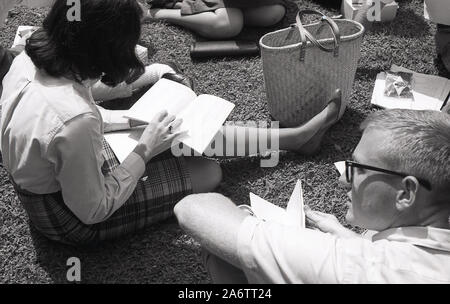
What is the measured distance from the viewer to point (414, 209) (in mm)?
1430

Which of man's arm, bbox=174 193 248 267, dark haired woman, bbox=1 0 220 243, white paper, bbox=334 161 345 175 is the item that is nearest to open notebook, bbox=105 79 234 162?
dark haired woman, bbox=1 0 220 243

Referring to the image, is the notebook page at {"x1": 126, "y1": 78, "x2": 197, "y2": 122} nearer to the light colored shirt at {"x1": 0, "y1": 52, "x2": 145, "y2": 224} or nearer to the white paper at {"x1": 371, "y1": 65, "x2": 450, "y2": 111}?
the light colored shirt at {"x1": 0, "y1": 52, "x2": 145, "y2": 224}

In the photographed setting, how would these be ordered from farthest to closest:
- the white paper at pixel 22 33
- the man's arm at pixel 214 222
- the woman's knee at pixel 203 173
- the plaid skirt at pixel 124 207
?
the white paper at pixel 22 33
the woman's knee at pixel 203 173
the plaid skirt at pixel 124 207
the man's arm at pixel 214 222

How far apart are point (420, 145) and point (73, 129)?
107 cm

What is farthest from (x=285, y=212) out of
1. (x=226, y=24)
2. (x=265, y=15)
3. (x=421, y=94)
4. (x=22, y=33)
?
(x=22, y=33)

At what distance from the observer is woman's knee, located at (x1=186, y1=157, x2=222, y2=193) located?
240cm

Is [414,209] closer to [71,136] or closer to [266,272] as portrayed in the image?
[266,272]

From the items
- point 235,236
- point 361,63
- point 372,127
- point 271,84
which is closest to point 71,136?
point 235,236

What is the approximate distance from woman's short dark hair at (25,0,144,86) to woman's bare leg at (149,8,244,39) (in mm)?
1706

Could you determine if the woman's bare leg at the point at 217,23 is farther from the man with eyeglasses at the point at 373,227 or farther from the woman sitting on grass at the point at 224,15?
the man with eyeglasses at the point at 373,227

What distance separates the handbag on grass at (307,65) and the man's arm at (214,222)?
1266 mm

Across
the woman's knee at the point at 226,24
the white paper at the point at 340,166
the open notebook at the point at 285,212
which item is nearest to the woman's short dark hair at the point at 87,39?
the open notebook at the point at 285,212

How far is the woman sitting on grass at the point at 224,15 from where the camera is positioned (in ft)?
11.5
